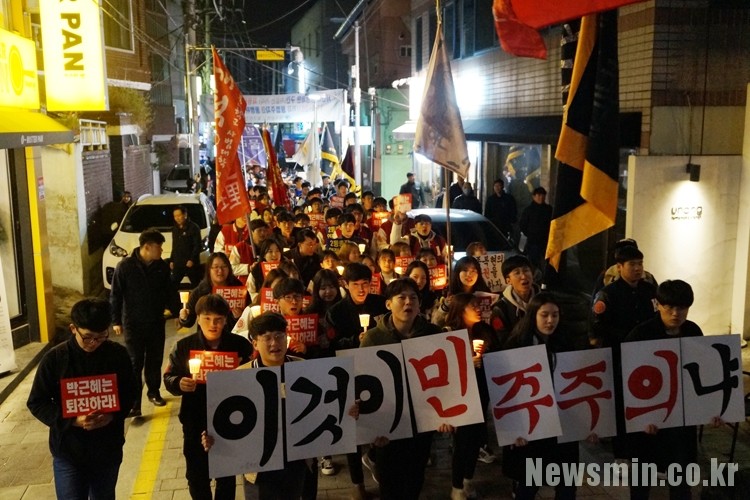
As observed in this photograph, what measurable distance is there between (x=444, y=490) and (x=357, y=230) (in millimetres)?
5593

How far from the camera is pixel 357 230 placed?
36.5 ft

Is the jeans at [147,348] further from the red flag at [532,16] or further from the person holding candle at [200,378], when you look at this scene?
the red flag at [532,16]

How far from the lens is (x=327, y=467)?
20.9 feet

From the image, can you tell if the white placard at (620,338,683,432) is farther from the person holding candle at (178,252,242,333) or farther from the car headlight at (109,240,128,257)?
the car headlight at (109,240,128,257)

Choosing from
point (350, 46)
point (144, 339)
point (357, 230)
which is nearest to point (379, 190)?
point (350, 46)

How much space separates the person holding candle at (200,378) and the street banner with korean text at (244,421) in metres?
0.57

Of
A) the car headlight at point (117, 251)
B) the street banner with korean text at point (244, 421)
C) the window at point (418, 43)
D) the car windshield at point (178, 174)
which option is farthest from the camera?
the car windshield at point (178, 174)

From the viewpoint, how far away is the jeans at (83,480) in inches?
182

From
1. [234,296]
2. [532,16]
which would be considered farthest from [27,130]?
[532,16]

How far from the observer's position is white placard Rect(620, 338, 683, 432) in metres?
4.92

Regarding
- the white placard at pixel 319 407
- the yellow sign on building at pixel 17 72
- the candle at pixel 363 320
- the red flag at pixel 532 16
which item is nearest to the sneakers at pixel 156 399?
the candle at pixel 363 320

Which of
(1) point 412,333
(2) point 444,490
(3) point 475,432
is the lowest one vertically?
(2) point 444,490

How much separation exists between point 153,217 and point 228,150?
196 inches

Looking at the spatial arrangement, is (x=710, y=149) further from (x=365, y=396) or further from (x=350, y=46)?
(x=350, y=46)
